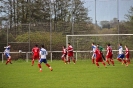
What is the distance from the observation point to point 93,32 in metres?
43.4

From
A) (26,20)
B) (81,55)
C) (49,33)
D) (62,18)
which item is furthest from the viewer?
(26,20)

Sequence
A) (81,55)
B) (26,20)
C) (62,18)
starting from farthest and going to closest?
(26,20), (62,18), (81,55)

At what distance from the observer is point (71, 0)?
46156mm

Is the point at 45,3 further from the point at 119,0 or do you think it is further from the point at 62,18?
the point at 119,0

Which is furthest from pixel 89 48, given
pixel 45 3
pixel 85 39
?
pixel 45 3

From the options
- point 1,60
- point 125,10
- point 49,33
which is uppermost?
point 125,10

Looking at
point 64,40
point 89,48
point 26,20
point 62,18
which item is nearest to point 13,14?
point 26,20

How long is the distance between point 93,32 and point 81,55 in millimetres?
3792

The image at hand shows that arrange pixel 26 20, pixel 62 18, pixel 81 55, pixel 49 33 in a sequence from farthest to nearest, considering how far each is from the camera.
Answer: pixel 26 20, pixel 62 18, pixel 49 33, pixel 81 55

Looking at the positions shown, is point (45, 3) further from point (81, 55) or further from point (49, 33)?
point (81, 55)

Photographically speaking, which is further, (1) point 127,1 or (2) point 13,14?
(2) point 13,14

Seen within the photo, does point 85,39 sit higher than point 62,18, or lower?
lower

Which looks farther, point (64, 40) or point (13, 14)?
point (13, 14)

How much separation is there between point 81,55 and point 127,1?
9.84 m
